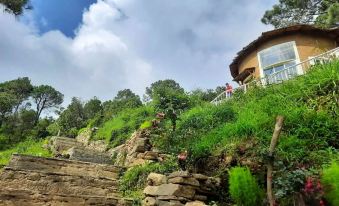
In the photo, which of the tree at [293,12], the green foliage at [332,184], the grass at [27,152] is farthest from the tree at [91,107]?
the green foliage at [332,184]

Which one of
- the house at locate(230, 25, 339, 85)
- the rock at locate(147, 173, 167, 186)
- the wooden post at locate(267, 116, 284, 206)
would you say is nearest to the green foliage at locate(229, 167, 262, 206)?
the wooden post at locate(267, 116, 284, 206)

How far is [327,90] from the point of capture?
7406 millimetres

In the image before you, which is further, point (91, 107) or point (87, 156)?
point (91, 107)

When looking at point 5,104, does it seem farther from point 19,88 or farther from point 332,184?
point 332,184

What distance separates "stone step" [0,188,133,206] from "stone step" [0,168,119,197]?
2.03 feet

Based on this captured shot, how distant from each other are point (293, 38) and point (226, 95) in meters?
5.27

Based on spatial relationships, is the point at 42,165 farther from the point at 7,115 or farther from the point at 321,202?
the point at 7,115

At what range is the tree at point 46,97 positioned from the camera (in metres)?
40.0

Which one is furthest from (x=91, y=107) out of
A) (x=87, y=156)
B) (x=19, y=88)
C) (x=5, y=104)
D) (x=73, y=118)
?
(x=87, y=156)

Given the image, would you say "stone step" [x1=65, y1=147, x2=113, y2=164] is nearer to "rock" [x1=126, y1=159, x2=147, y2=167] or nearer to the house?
"rock" [x1=126, y1=159, x2=147, y2=167]

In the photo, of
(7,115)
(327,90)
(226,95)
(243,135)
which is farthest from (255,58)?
(7,115)

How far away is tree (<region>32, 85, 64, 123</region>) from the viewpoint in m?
40.0

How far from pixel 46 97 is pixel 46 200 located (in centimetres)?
3631

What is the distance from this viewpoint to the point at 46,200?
655cm
